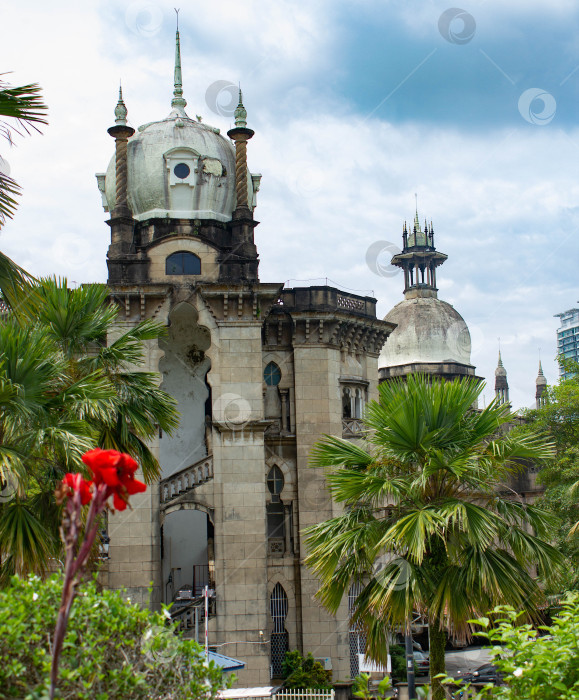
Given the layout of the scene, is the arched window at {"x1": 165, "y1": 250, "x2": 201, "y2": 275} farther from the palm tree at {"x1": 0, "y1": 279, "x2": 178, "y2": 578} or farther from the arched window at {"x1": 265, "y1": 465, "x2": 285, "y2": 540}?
the palm tree at {"x1": 0, "y1": 279, "x2": 178, "y2": 578}

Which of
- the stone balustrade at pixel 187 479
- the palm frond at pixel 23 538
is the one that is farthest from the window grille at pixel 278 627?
the palm frond at pixel 23 538

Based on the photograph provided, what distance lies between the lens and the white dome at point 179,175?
125 feet

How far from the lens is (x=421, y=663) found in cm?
4184

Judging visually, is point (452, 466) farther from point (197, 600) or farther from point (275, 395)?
point (275, 395)

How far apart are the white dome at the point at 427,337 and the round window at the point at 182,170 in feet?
96.0

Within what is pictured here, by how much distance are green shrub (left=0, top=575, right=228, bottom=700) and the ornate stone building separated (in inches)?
894

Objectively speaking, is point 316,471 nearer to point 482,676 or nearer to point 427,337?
point 482,676

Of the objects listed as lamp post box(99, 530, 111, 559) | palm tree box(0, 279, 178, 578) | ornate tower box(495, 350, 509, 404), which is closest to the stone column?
lamp post box(99, 530, 111, 559)

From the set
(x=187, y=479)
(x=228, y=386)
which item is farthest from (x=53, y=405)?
(x=187, y=479)

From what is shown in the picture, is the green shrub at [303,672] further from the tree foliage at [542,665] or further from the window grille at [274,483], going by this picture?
the tree foliage at [542,665]

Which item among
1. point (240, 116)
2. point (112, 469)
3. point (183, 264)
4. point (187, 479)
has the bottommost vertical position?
point (112, 469)

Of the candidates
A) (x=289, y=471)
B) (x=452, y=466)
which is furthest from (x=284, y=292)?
(x=452, y=466)

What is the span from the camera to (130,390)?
20500 mm

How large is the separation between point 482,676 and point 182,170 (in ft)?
77.3
